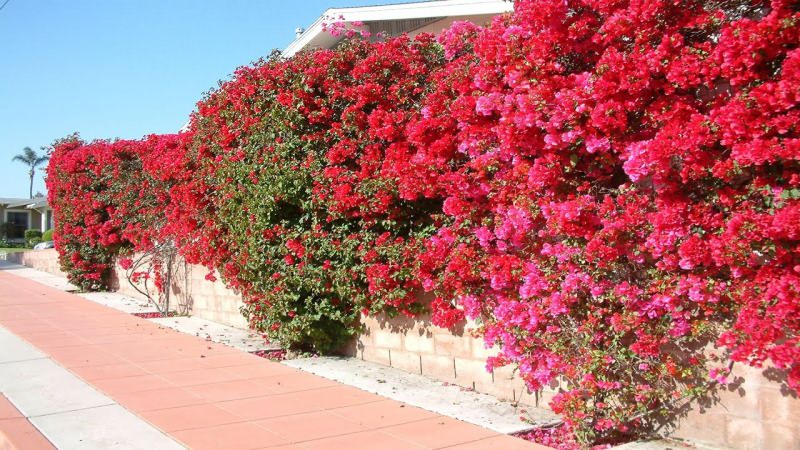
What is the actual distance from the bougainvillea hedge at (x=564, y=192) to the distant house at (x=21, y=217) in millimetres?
46272

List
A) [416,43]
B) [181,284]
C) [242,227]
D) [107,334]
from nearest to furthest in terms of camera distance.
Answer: [416,43], [242,227], [107,334], [181,284]

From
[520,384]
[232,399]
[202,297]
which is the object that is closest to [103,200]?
[202,297]

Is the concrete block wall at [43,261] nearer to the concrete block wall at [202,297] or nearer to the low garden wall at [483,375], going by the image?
the concrete block wall at [202,297]

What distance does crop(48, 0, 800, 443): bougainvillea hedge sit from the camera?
4.04 m

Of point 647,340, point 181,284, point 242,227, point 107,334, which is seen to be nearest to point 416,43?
point 242,227

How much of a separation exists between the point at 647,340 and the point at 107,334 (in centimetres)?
810

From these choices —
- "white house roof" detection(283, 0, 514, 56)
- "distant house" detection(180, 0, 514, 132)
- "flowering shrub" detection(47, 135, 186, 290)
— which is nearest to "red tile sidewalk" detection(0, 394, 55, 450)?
"distant house" detection(180, 0, 514, 132)

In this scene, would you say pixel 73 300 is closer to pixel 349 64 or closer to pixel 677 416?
pixel 349 64

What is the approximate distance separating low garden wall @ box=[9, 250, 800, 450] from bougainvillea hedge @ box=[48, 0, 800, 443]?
0.20m

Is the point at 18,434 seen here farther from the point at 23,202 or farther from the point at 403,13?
the point at 23,202

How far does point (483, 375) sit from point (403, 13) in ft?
18.4

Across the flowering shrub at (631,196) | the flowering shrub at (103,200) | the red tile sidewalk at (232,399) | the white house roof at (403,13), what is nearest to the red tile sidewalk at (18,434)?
the red tile sidewalk at (232,399)

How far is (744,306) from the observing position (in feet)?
13.4

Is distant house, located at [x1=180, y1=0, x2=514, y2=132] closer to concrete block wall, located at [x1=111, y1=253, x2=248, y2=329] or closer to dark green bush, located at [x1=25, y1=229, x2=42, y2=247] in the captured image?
concrete block wall, located at [x1=111, y1=253, x2=248, y2=329]
